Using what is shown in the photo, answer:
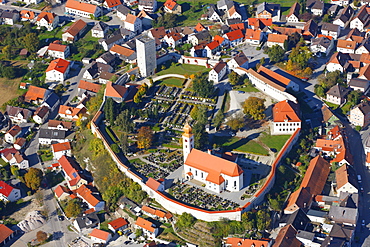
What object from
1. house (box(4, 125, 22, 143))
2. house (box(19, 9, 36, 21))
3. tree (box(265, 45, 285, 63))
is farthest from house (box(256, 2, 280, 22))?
house (box(4, 125, 22, 143))

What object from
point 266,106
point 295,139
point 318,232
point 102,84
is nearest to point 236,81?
point 266,106

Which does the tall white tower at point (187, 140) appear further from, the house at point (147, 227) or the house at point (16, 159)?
the house at point (16, 159)

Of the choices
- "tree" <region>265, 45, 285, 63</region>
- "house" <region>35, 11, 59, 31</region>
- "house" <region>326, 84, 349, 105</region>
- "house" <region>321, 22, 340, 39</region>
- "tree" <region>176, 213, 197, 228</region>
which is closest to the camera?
"tree" <region>176, 213, 197, 228</region>

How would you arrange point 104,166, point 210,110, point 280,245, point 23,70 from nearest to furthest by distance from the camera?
point 280,245 → point 104,166 → point 210,110 → point 23,70

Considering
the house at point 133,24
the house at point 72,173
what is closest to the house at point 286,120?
the house at point 72,173

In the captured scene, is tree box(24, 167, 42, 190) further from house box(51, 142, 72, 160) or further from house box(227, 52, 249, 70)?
house box(227, 52, 249, 70)

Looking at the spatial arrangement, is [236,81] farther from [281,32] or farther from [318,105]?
[281,32]
